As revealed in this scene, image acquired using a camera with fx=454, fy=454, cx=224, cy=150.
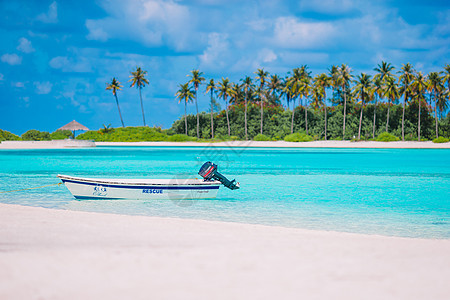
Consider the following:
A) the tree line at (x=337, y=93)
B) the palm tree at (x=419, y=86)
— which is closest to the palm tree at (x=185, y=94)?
the tree line at (x=337, y=93)

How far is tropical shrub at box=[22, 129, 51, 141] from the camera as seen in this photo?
281 feet

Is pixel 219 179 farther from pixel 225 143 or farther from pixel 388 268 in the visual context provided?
pixel 225 143

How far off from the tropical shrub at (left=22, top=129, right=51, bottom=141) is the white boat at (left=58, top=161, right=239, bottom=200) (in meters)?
73.7

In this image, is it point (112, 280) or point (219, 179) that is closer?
point (112, 280)

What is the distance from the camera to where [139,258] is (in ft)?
26.1

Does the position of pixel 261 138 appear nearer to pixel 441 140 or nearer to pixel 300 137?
pixel 300 137

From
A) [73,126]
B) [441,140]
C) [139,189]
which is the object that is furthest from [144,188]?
[73,126]

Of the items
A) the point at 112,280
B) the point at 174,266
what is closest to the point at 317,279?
the point at 174,266

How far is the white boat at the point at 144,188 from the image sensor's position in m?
17.8

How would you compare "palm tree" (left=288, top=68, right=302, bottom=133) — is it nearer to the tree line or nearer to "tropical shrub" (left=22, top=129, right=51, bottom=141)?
the tree line

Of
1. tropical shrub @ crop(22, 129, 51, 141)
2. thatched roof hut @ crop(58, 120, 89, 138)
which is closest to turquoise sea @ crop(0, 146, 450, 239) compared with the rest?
thatched roof hut @ crop(58, 120, 89, 138)

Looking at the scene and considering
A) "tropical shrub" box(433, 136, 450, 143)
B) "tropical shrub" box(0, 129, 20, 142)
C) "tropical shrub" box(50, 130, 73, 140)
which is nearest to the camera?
"tropical shrub" box(433, 136, 450, 143)

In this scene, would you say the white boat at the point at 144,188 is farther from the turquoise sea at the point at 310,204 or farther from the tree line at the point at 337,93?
the tree line at the point at 337,93

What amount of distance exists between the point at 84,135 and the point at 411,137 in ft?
210
